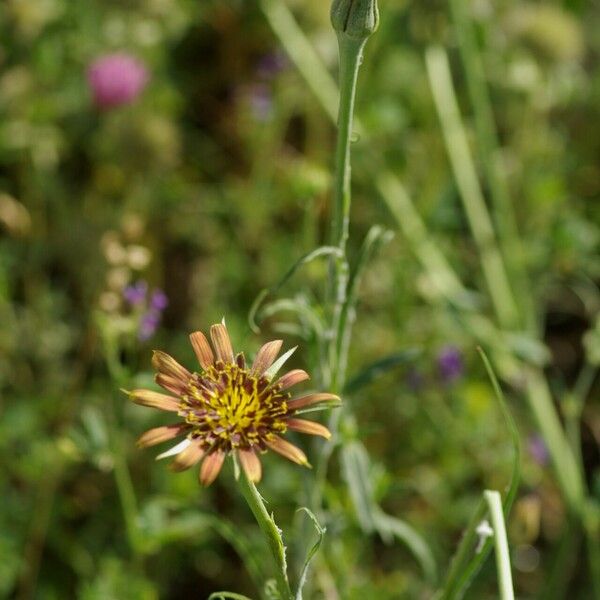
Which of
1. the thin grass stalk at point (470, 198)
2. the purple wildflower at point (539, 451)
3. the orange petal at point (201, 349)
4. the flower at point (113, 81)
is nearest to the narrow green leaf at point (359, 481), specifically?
the orange petal at point (201, 349)

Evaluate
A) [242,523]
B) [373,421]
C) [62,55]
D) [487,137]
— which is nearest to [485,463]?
[373,421]

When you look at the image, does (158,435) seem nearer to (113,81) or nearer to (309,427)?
(309,427)

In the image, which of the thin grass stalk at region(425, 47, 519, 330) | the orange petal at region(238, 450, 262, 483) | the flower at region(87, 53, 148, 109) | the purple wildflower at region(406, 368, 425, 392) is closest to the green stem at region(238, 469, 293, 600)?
the orange petal at region(238, 450, 262, 483)

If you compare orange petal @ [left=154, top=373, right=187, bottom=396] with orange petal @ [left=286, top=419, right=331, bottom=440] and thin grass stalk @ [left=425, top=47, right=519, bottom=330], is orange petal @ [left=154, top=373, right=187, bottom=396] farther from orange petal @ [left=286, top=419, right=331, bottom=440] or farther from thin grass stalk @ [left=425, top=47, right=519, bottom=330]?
thin grass stalk @ [left=425, top=47, right=519, bottom=330]

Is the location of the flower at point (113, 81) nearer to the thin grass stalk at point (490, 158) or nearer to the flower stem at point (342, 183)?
the thin grass stalk at point (490, 158)

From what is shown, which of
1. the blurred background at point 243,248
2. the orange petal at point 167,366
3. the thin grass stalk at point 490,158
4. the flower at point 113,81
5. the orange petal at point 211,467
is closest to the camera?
the orange petal at point 211,467

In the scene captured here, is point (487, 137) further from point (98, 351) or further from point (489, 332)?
point (98, 351)

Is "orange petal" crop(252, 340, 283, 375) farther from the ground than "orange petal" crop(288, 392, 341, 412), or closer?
farther from the ground
